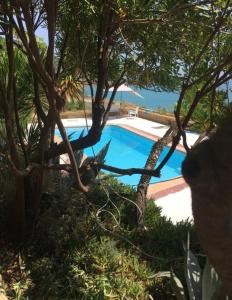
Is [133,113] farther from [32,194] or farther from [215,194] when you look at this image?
[215,194]

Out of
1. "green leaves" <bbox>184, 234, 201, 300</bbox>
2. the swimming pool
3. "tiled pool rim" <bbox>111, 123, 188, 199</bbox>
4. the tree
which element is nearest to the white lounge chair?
the swimming pool

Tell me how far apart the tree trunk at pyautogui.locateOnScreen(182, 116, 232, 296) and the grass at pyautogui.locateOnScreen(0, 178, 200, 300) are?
2.89 metres

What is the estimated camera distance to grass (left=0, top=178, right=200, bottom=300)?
3.55m

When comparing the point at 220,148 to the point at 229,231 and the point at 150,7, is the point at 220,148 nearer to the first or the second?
the point at 229,231

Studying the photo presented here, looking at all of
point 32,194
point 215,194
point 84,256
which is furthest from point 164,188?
point 215,194

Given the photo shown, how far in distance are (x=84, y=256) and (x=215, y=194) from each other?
11.5ft

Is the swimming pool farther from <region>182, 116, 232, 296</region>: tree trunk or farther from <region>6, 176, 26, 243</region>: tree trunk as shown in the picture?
<region>182, 116, 232, 296</region>: tree trunk

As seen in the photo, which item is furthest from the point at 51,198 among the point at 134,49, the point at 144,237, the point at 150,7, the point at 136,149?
the point at 136,149

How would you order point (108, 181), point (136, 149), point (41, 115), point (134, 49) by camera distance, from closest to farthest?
1. point (134, 49)
2. point (41, 115)
3. point (108, 181)
4. point (136, 149)

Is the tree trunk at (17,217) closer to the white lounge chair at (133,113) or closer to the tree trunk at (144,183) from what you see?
the tree trunk at (144,183)

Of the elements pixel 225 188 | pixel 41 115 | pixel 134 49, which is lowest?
pixel 41 115

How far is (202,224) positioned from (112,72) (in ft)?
12.5

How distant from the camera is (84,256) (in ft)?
13.2

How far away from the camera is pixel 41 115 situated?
3.88 meters
